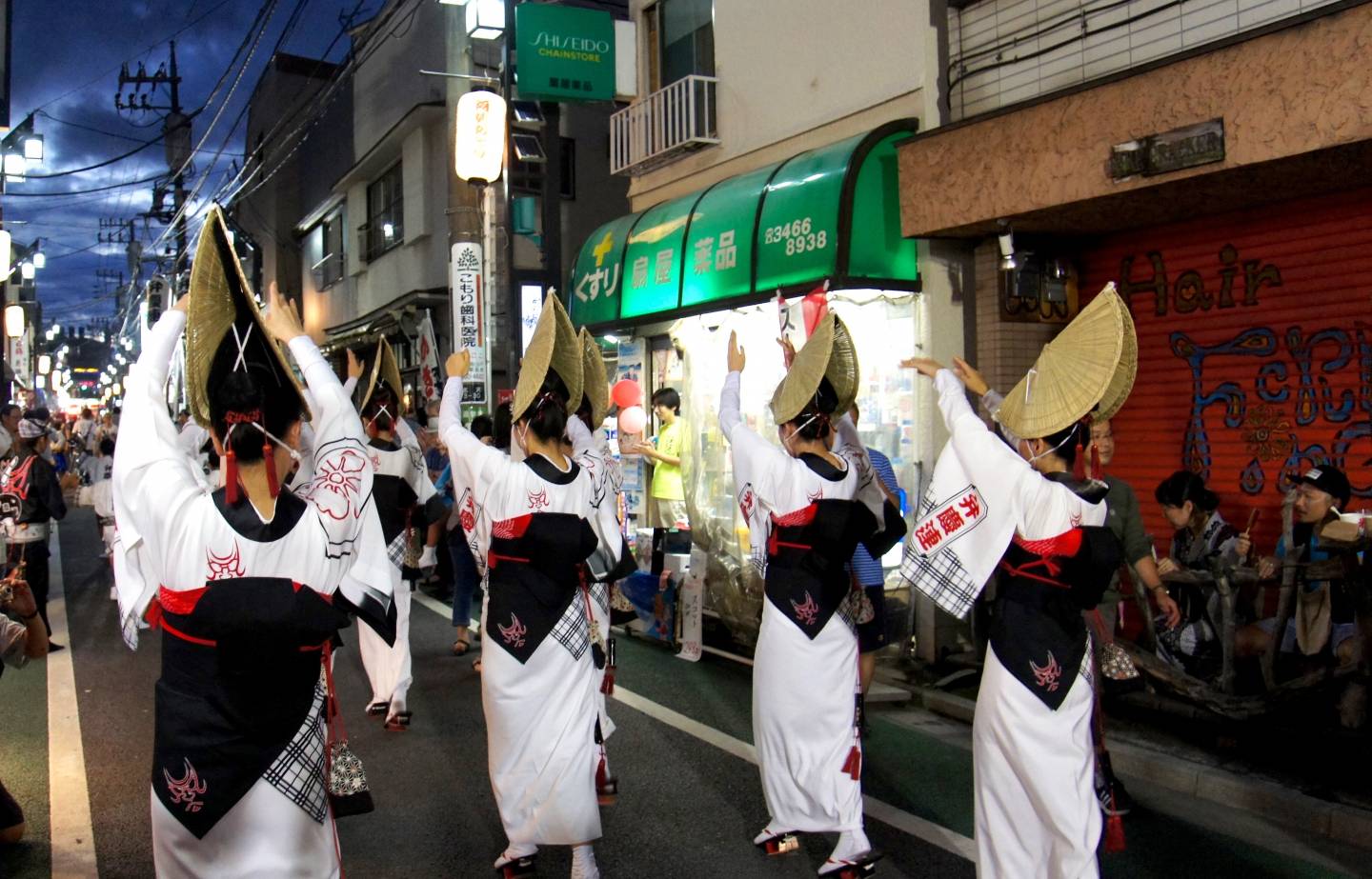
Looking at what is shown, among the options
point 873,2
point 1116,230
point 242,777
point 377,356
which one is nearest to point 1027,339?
point 1116,230

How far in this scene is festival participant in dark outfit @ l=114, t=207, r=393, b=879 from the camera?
129 inches

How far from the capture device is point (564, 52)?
13711 mm

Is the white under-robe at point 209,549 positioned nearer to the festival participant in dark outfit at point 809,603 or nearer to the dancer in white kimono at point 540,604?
the dancer in white kimono at point 540,604

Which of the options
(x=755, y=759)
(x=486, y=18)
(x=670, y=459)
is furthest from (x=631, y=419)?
(x=755, y=759)

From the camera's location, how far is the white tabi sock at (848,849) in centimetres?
497

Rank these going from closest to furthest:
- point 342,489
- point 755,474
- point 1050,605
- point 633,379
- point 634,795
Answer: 1. point 342,489
2. point 1050,605
3. point 755,474
4. point 634,795
5. point 633,379

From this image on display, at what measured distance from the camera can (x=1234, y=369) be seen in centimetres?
842

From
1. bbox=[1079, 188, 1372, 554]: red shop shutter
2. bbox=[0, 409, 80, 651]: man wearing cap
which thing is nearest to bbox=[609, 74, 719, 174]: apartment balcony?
bbox=[1079, 188, 1372, 554]: red shop shutter

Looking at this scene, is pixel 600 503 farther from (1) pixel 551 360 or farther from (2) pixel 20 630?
(2) pixel 20 630

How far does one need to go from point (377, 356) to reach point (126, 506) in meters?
4.68

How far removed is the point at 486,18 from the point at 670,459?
5243 millimetres

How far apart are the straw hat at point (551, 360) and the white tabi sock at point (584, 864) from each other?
1939 millimetres

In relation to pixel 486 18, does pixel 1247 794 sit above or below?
below

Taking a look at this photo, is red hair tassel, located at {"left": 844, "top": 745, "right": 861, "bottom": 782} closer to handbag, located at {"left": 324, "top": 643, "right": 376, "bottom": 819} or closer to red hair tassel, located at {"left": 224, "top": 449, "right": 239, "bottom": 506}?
handbag, located at {"left": 324, "top": 643, "right": 376, "bottom": 819}
